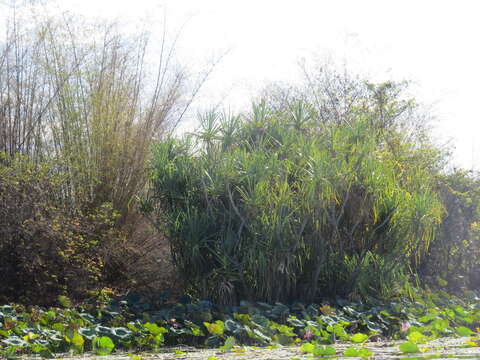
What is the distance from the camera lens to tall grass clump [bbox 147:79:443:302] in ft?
19.9

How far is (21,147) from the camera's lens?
7.55 meters

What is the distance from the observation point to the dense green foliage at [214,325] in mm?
4391

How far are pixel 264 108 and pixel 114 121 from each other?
2.08m

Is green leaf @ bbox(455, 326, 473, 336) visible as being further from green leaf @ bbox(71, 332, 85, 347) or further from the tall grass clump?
green leaf @ bbox(71, 332, 85, 347)

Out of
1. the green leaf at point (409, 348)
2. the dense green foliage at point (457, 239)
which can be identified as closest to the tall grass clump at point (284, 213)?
the dense green foliage at point (457, 239)

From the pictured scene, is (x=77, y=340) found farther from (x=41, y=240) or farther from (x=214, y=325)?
(x=41, y=240)

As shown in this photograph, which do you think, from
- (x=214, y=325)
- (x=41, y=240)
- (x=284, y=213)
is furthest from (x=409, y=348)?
(x=41, y=240)

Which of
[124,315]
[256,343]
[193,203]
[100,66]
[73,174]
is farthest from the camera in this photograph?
[100,66]

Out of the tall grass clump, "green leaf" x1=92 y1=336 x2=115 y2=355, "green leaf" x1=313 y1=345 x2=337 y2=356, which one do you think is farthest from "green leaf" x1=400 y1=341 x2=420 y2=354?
the tall grass clump

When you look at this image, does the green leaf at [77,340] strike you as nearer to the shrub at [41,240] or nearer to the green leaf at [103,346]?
the green leaf at [103,346]

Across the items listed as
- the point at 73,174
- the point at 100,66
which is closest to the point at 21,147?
the point at 73,174

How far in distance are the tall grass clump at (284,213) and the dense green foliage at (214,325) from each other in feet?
1.08

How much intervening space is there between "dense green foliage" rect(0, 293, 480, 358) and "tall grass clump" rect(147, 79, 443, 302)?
0.33 metres

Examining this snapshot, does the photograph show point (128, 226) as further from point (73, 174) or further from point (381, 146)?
point (381, 146)
